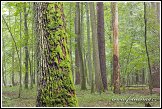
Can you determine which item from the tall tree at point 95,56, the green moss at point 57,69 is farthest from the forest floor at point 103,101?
the green moss at point 57,69

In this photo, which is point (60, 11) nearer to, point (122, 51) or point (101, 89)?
point (101, 89)

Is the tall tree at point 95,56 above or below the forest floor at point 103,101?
above

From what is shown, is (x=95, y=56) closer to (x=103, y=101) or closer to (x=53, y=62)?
(x=103, y=101)

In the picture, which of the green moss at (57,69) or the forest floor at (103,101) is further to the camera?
the forest floor at (103,101)

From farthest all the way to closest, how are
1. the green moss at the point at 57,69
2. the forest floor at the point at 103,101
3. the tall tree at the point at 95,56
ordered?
the tall tree at the point at 95,56 < the forest floor at the point at 103,101 < the green moss at the point at 57,69

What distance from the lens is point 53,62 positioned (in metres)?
4.44

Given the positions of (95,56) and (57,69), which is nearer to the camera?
(57,69)

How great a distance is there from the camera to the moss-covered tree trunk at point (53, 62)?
4.37 meters

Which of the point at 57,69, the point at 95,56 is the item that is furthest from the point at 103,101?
the point at 57,69

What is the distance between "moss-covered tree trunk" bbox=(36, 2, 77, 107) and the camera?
437 centimetres

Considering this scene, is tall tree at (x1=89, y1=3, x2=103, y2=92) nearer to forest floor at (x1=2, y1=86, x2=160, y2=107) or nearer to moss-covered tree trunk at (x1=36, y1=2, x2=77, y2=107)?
forest floor at (x1=2, y1=86, x2=160, y2=107)

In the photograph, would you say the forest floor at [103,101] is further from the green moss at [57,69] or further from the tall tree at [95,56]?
the green moss at [57,69]

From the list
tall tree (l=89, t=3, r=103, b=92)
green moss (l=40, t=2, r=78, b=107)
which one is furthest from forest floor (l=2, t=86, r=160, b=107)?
green moss (l=40, t=2, r=78, b=107)

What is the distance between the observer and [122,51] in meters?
17.4
